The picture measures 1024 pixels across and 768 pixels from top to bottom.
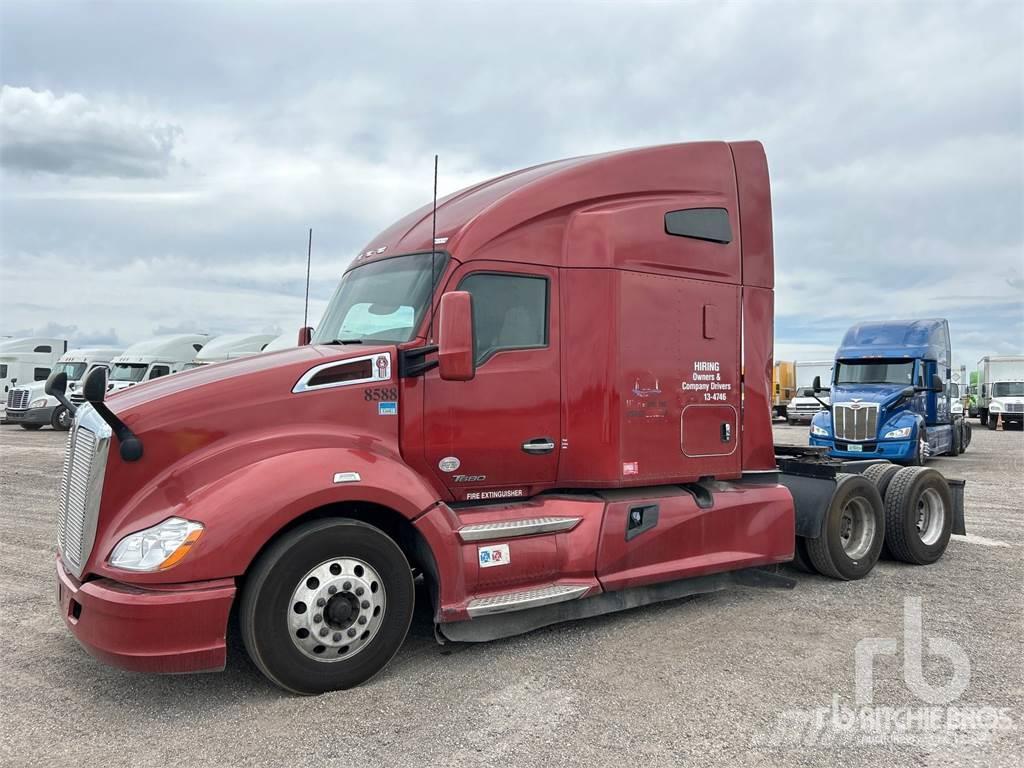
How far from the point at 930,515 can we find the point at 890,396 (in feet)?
31.1

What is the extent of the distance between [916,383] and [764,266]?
1255 centimetres

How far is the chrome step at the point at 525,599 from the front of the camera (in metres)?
4.58

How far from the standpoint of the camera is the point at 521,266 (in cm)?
518

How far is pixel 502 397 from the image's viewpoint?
4.98 metres

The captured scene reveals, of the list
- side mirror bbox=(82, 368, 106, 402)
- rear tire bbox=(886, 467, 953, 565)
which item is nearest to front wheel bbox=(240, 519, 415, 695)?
side mirror bbox=(82, 368, 106, 402)

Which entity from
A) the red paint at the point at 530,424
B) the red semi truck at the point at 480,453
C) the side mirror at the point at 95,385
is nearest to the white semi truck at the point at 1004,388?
the red semi truck at the point at 480,453

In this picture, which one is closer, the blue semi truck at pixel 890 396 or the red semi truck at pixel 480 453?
the red semi truck at pixel 480 453

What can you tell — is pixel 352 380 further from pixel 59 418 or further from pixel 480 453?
pixel 59 418

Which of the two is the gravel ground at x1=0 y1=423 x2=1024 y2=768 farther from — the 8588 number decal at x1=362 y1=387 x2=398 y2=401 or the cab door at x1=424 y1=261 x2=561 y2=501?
the 8588 number decal at x1=362 y1=387 x2=398 y2=401

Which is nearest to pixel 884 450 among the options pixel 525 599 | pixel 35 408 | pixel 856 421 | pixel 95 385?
pixel 856 421

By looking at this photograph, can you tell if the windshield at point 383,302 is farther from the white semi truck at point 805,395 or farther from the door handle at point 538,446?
the white semi truck at point 805,395

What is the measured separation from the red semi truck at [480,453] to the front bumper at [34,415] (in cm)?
2304

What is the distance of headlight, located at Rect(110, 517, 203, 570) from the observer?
150 inches

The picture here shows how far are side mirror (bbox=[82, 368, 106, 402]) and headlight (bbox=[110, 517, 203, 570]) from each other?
71 centimetres
